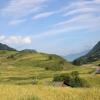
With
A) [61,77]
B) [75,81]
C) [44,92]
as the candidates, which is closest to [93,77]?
[61,77]

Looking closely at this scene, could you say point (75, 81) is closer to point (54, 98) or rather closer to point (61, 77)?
point (61, 77)

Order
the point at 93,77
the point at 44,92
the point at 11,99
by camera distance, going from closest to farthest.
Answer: the point at 11,99
the point at 44,92
the point at 93,77

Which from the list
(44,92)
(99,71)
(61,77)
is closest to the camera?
(44,92)

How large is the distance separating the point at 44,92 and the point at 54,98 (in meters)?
1.80

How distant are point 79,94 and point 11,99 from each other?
2832mm

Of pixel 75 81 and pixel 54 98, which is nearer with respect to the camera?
pixel 54 98

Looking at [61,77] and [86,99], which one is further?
[61,77]

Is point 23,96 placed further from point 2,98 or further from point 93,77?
point 93,77

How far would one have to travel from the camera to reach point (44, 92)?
592 inches

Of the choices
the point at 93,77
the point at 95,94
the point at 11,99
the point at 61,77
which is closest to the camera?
the point at 11,99

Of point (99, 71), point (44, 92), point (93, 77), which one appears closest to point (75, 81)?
point (93, 77)

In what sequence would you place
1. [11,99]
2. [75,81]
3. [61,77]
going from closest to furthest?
[11,99] → [75,81] → [61,77]

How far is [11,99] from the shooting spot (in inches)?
512

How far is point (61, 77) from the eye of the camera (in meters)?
104
